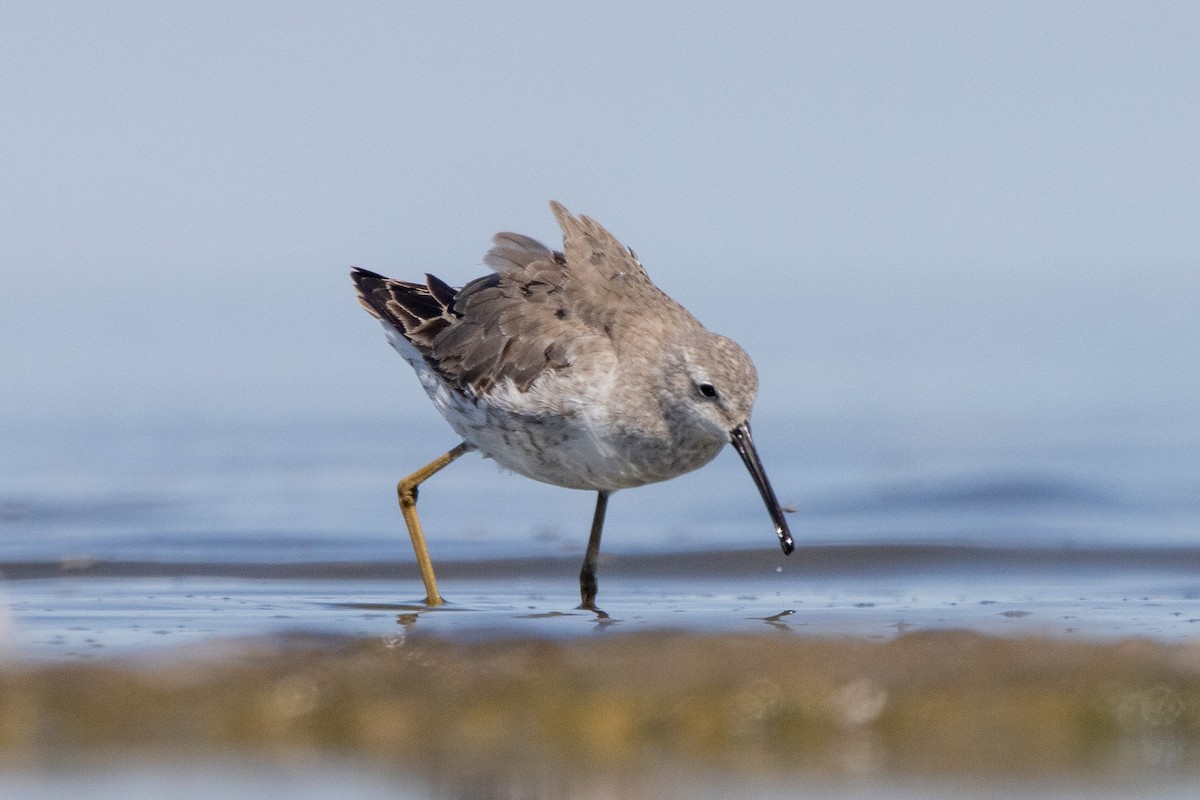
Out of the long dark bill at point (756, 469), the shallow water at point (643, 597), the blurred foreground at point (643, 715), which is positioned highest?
the long dark bill at point (756, 469)

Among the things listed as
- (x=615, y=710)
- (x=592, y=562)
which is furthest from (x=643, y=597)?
(x=615, y=710)

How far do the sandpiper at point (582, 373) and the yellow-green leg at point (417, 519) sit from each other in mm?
20

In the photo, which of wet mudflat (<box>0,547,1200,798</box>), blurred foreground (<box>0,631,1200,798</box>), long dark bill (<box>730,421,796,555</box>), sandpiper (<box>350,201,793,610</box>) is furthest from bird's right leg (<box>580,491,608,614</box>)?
blurred foreground (<box>0,631,1200,798</box>)

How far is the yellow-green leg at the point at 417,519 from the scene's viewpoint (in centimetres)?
1056

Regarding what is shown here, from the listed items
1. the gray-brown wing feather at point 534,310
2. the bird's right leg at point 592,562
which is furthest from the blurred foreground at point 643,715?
the bird's right leg at point 592,562

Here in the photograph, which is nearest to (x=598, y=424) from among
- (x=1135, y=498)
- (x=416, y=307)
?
(x=416, y=307)

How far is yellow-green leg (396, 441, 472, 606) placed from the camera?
10.6 m

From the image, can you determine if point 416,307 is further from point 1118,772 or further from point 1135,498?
point 1135,498

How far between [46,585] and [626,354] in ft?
14.3

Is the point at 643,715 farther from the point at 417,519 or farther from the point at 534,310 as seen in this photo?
the point at 417,519

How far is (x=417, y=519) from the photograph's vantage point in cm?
1130

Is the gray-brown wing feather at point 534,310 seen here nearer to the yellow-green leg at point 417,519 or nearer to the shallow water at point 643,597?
the yellow-green leg at point 417,519

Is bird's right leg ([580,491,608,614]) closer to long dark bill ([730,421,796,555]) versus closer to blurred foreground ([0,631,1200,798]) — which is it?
long dark bill ([730,421,796,555])

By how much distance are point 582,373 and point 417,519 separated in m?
2.29
